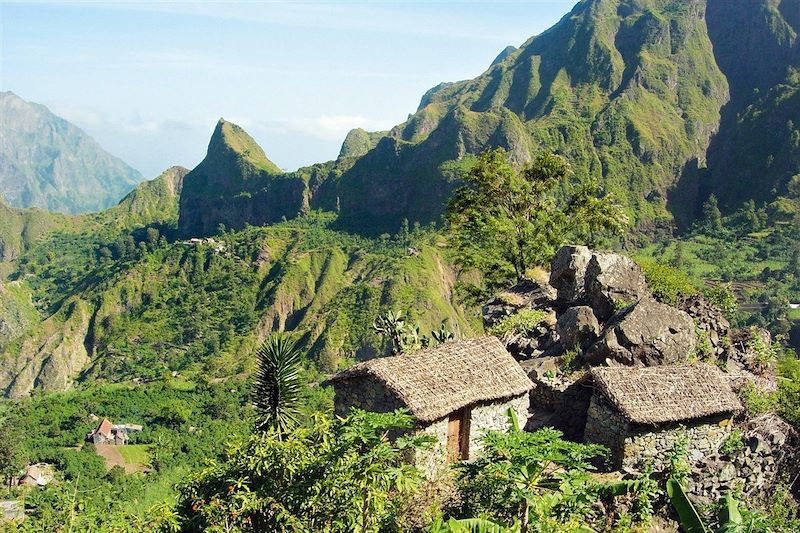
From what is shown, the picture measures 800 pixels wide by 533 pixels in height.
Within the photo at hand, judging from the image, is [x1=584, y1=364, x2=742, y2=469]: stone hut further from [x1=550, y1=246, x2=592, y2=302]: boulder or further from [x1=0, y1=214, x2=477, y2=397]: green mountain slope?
[x1=0, y1=214, x2=477, y2=397]: green mountain slope

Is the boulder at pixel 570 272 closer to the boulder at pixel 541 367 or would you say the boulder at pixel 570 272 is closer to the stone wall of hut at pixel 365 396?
the boulder at pixel 541 367

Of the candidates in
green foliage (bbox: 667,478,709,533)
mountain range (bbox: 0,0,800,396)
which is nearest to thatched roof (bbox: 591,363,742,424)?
green foliage (bbox: 667,478,709,533)

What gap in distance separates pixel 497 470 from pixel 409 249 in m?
130

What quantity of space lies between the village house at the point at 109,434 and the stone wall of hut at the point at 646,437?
254 feet

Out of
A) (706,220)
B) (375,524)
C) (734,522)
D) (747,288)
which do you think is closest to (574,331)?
(734,522)

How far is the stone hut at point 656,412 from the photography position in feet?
50.5

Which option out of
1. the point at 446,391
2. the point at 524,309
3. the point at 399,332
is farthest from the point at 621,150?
the point at 446,391

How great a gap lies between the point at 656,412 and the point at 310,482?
8823 mm

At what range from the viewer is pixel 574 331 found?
20.2 m

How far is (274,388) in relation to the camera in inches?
792

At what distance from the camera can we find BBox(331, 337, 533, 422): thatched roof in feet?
51.3

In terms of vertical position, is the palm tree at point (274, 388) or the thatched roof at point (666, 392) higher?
the thatched roof at point (666, 392)

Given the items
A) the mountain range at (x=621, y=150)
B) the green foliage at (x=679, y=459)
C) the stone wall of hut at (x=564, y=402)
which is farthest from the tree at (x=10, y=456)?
the mountain range at (x=621, y=150)

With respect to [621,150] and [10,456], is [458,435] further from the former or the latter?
[621,150]
